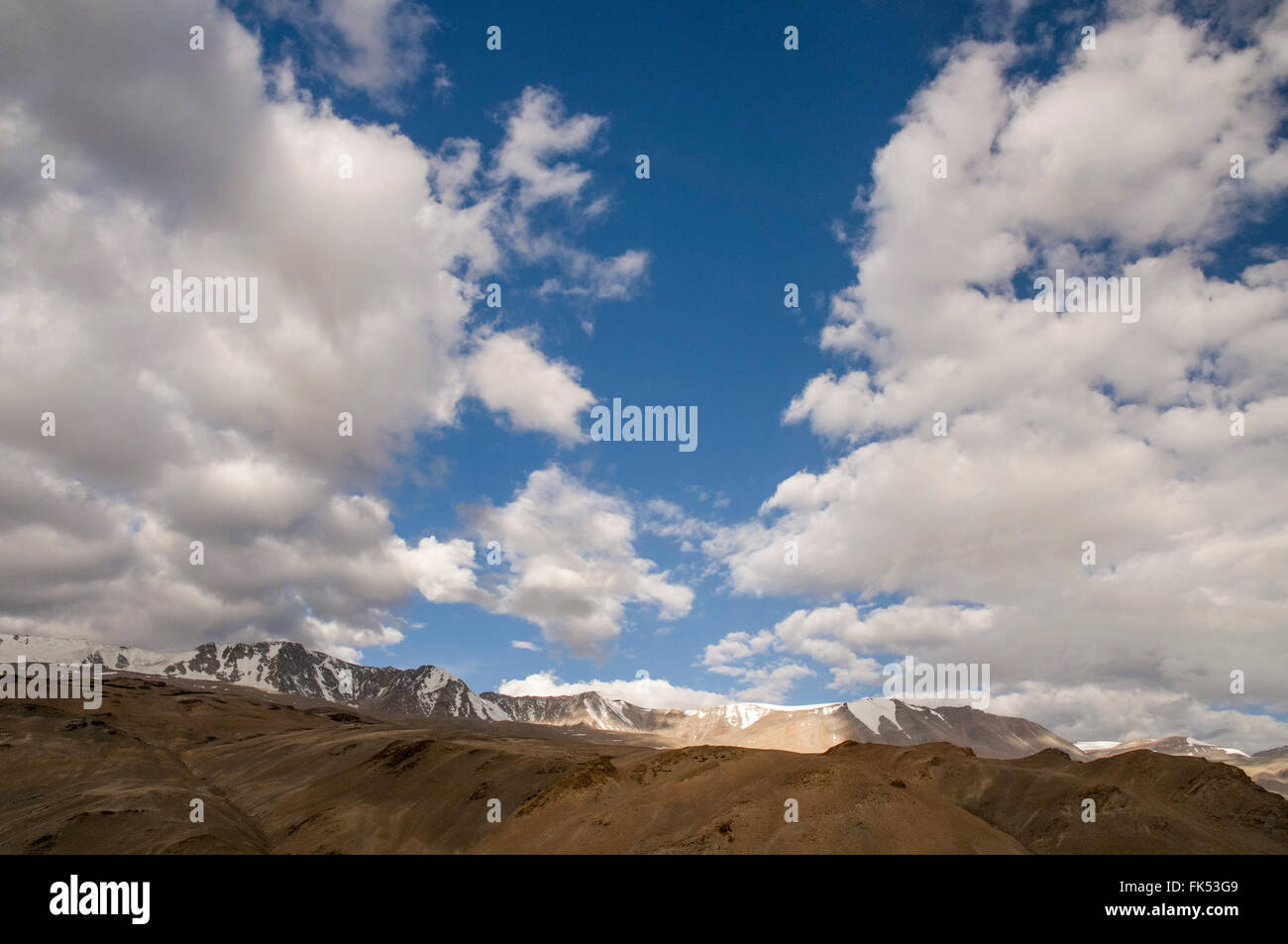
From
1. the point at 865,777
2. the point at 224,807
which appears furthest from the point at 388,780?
the point at 865,777

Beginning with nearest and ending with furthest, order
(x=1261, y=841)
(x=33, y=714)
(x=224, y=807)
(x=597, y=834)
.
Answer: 1. (x=597, y=834)
2. (x=1261, y=841)
3. (x=224, y=807)
4. (x=33, y=714)

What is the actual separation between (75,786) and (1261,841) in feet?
406

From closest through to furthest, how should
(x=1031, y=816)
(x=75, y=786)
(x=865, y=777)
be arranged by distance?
(x=865, y=777)
(x=1031, y=816)
(x=75, y=786)

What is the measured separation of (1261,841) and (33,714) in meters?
176

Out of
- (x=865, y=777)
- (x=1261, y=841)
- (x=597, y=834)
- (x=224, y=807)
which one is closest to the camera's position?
(x=865, y=777)
